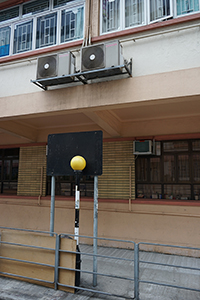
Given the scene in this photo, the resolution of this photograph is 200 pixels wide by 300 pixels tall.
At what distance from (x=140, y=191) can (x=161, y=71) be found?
152 inches

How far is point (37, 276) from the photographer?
4.49 metres

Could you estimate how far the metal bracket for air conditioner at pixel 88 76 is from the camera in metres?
5.04

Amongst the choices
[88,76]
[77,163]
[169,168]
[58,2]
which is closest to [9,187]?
[77,163]

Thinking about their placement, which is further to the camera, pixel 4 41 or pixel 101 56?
pixel 4 41

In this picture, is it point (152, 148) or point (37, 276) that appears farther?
point (152, 148)

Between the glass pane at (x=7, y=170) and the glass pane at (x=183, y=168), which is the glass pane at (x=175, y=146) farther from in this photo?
the glass pane at (x=7, y=170)

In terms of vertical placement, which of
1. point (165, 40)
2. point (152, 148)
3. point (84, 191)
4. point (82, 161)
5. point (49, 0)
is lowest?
point (84, 191)

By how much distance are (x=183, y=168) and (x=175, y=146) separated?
0.72 meters

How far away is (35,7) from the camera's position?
6.75 metres

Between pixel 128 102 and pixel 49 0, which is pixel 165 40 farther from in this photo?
pixel 49 0

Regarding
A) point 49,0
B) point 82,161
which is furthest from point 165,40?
point 49,0

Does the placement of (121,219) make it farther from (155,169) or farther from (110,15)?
(110,15)

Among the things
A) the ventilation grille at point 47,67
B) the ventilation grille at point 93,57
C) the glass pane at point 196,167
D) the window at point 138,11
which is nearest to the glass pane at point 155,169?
the glass pane at point 196,167

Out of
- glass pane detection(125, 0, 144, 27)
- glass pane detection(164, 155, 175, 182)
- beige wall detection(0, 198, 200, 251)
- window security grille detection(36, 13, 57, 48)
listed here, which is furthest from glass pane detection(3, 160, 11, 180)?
glass pane detection(125, 0, 144, 27)
